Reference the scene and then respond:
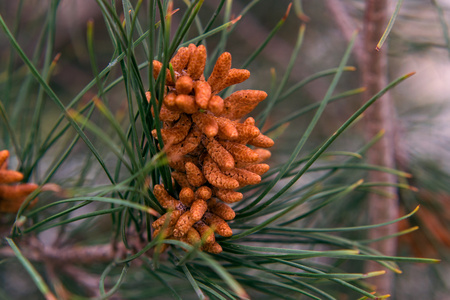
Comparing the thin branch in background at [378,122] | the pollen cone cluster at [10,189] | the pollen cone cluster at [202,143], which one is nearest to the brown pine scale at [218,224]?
the pollen cone cluster at [202,143]

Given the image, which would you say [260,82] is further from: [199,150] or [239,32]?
[199,150]

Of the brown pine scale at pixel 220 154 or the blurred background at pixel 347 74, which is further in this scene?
the blurred background at pixel 347 74

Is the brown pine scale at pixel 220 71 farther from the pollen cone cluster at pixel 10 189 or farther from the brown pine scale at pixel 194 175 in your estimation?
the pollen cone cluster at pixel 10 189

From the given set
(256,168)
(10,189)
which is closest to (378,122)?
(256,168)

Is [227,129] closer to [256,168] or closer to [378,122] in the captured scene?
[256,168]

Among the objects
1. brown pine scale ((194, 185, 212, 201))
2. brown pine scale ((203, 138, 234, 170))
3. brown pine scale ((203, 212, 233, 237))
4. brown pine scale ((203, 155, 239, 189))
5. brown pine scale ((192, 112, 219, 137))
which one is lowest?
brown pine scale ((203, 212, 233, 237))

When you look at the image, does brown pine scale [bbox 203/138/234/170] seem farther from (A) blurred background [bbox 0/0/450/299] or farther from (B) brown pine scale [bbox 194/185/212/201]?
(A) blurred background [bbox 0/0/450/299]

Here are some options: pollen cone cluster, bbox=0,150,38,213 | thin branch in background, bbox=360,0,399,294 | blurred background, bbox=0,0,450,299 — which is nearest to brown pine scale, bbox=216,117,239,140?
pollen cone cluster, bbox=0,150,38,213

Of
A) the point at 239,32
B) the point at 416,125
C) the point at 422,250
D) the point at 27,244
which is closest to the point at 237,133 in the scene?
the point at 27,244
